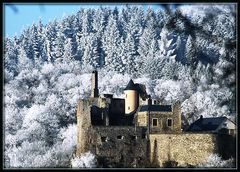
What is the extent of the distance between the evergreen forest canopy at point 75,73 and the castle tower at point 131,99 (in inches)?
162

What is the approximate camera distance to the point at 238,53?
33.0ft

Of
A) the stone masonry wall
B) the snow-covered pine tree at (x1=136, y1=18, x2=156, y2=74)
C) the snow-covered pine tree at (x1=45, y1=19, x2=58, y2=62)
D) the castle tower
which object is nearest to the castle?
the stone masonry wall

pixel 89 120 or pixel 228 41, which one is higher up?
pixel 228 41

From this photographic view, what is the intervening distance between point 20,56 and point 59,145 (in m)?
26.9

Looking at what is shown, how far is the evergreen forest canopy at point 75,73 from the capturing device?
43.4 meters

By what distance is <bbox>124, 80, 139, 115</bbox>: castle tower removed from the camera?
34344 millimetres

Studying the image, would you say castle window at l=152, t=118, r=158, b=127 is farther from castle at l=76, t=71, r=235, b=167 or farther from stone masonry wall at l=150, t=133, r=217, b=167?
stone masonry wall at l=150, t=133, r=217, b=167

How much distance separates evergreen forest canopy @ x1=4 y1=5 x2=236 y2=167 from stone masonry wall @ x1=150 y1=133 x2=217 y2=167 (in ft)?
16.2

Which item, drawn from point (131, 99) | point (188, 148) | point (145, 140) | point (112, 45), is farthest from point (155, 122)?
point (112, 45)

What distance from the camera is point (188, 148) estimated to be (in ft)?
94.6

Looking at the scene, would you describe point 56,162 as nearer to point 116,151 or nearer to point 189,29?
point 116,151

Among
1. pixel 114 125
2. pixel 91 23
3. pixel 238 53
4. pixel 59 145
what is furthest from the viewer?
pixel 91 23

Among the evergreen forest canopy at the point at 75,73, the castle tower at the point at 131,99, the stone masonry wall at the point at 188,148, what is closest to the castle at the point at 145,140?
the stone masonry wall at the point at 188,148

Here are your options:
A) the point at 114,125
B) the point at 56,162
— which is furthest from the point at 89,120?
the point at 56,162
